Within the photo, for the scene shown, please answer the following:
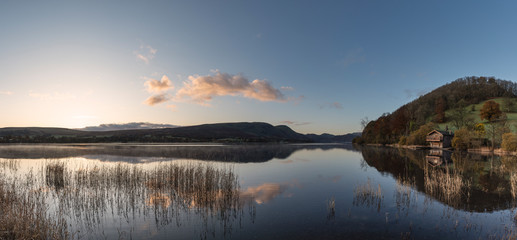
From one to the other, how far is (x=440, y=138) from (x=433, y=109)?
59980mm

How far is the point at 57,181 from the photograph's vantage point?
61.7ft

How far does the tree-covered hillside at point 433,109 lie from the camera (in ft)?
365

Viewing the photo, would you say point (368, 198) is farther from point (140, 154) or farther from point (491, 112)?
point (491, 112)

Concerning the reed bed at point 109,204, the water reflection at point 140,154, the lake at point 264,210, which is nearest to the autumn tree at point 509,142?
the lake at point 264,210

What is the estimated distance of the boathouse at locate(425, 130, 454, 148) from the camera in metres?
78.1

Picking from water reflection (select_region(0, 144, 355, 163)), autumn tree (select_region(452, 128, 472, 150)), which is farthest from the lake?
autumn tree (select_region(452, 128, 472, 150))

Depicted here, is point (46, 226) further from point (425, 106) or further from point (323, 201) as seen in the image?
point (425, 106)

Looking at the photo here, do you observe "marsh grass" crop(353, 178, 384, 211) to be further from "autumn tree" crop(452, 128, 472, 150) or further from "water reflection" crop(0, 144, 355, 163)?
"autumn tree" crop(452, 128, 472, 150)

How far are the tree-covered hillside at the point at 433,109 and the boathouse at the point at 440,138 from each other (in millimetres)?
22311

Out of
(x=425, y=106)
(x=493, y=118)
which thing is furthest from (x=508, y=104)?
(x=425, y=106)

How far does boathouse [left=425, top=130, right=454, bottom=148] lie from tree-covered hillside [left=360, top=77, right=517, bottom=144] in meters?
22.3

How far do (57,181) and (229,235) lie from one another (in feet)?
58.4

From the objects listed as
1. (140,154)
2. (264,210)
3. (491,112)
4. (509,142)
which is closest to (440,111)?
(491,112)

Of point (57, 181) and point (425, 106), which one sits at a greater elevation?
point (425, 106)
